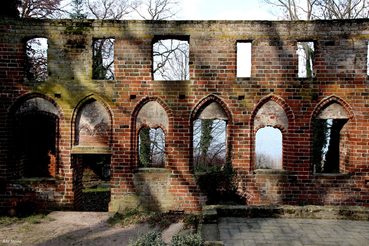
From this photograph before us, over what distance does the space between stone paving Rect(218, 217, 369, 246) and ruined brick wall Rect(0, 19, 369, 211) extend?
2.24 meters

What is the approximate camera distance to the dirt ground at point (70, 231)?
25.5 feet

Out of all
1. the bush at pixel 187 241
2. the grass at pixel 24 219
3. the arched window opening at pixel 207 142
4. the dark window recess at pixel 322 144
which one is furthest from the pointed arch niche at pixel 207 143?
the bush at pixel 187 241

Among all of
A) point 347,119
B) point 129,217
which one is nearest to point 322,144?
point 347,119

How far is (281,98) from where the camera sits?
9586 millimetres

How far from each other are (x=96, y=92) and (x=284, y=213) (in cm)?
584

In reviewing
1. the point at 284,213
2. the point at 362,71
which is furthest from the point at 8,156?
the point at 362,71

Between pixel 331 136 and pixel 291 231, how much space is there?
7.46 metres

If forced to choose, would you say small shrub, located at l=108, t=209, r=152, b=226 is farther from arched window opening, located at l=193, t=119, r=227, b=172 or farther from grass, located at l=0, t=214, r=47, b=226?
arched window opening, located at l=193, t=119, r=227, b=172

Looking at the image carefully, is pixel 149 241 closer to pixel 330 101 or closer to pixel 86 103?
pixel 86 103

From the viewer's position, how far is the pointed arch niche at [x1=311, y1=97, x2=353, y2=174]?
31.4ft

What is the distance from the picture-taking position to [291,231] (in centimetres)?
669

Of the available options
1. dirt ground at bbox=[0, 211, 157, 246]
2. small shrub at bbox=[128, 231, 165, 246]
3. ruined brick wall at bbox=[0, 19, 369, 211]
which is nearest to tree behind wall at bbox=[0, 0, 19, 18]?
ruined brick wall at bbox=[0, 19, 369, 211]

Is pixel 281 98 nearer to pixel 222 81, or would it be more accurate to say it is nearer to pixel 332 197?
pixel 222 81

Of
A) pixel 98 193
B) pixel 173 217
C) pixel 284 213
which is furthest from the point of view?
pixel 98 193
